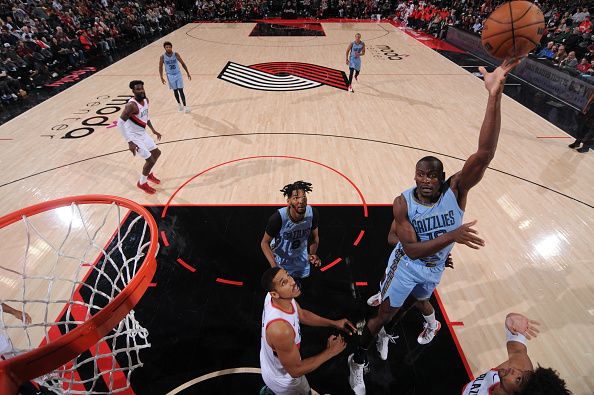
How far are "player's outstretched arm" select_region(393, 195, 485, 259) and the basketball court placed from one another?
1.51 metres

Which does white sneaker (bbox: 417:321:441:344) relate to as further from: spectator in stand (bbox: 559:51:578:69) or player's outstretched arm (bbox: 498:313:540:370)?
spectator in stand (bbox: 559:51:578:69)

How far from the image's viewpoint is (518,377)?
6.13 ft

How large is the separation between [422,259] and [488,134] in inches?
41.8

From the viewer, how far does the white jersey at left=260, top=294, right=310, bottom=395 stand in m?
2.19

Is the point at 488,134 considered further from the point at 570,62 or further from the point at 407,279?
the point at 570,62

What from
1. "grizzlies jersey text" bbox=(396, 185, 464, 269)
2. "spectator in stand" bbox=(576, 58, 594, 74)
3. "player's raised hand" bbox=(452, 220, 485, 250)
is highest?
"player's raised hand" bbox=(452, 220, 485, 250)

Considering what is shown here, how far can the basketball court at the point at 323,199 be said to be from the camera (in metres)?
3.46

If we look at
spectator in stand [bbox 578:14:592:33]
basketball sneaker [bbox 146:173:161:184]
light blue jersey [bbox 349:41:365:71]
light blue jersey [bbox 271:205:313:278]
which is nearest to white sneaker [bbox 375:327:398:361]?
light blue jersey [bbox 271:205:313:278]

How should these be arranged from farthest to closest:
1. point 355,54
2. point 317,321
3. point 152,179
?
1. point 355,54
2. point 152,179
3. point 317,321

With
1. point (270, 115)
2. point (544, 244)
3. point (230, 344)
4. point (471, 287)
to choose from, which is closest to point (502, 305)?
point (471, 287)

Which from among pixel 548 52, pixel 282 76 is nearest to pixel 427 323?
pixel 282 76

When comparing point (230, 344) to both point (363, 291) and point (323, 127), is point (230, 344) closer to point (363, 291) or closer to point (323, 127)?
point (363, 291)

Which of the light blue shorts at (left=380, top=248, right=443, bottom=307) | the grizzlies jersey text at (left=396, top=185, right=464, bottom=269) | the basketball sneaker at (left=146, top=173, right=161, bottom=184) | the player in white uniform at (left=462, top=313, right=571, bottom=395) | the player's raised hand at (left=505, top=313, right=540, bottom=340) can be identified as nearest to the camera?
the player in white uniform at (left=462, top=313, right=571, bottom=395)

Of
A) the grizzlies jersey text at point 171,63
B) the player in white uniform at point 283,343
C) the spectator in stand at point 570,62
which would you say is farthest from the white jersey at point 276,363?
the spectator in stand at point 570,62
